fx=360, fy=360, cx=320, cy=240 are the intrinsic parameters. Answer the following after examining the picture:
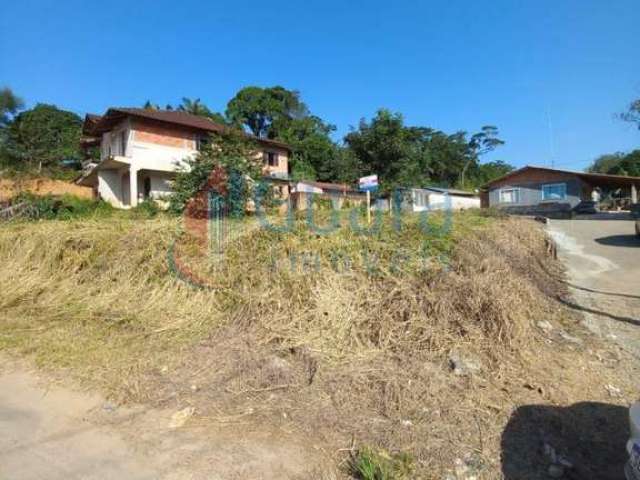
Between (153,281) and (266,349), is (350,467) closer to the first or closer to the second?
(266,349)

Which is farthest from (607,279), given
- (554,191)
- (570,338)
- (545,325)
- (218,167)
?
(554,191)

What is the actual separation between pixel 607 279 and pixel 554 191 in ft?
75.1

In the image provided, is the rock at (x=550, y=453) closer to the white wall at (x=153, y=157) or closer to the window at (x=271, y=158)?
the white wall at (x=153, y=157)

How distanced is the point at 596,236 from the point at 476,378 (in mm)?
12393

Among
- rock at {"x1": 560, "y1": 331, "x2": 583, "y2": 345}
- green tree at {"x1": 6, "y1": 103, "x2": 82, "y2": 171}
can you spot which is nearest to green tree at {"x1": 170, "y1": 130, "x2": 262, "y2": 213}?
rock at {"x1": 560, "y1": 331, "x2": 583, "y2": 345}

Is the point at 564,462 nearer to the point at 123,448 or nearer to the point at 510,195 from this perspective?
the point at 123,448

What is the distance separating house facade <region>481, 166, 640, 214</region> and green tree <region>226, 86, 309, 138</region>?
20682mm

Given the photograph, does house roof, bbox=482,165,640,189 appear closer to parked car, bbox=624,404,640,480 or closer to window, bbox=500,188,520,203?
window, bbox=500,188,520,203

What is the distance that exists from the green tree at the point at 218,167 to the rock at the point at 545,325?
7.46 meters

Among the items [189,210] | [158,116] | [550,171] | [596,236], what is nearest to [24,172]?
[158,116]

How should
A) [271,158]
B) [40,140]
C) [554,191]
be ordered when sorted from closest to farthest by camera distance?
1. [271,158]
2. [40,140]
3. [554,191]

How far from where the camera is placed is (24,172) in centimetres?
1814

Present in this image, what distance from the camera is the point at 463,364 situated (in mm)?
3088

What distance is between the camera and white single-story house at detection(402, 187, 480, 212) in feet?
75.1
